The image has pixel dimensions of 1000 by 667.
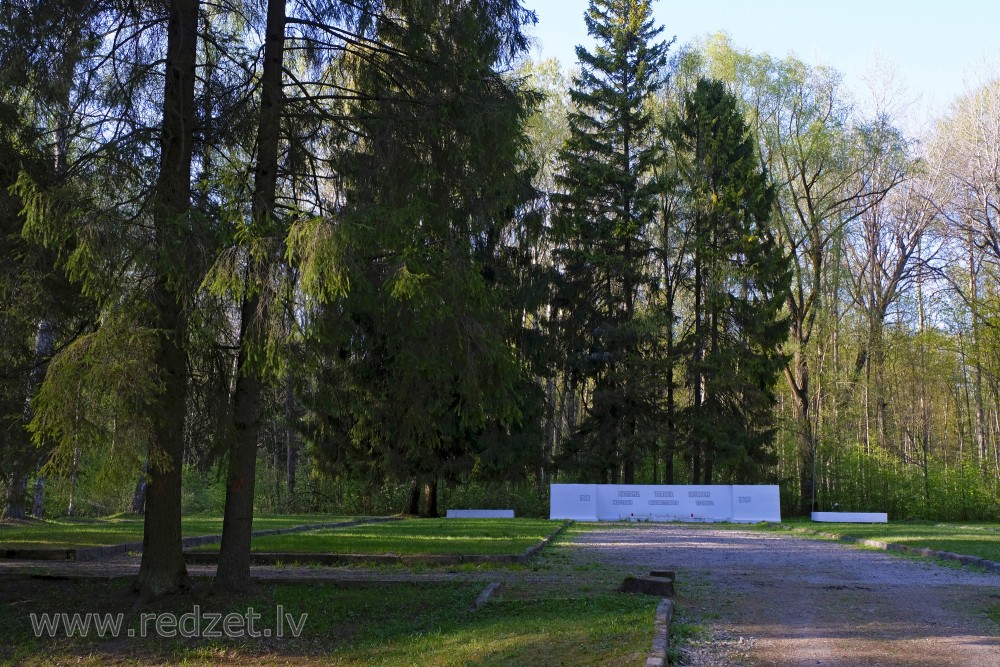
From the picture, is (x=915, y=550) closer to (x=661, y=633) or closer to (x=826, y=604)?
(x=826, y=604)

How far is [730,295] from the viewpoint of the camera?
3394 cm

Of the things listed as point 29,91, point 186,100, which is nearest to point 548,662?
point 186,100

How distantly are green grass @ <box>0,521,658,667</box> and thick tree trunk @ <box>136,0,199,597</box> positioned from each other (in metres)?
0.45

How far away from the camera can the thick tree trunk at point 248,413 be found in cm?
855

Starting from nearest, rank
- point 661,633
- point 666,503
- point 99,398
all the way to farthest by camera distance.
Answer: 1. point 661,633
2. point 99,398
3. point 666,503

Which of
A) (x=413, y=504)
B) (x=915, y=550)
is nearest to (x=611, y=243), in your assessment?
(x=413, y=504)

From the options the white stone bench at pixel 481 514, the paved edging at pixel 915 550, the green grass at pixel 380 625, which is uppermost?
the green grass at pixel 380 625

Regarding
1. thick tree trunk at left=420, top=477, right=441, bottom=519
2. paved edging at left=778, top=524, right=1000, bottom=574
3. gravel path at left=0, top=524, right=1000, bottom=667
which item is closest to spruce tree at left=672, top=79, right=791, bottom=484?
thick tree trunk at left=420, top=477, right=441, bottom=519

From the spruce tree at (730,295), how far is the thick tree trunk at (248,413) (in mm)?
25785

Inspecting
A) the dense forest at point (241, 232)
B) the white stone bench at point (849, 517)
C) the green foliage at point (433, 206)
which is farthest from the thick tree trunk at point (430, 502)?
the green foliage at point (433, 206)

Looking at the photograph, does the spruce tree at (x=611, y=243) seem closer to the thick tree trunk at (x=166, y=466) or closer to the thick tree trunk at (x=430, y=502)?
the thick tree trunk at (x=430, y=502)

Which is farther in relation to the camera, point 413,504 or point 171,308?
point 413,504

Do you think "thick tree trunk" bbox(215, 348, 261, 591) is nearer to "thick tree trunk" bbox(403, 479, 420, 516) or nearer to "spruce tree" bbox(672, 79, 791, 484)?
"thick tree trunk" bbox(403, 479, 420, 516)

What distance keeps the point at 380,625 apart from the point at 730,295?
28562 mm
